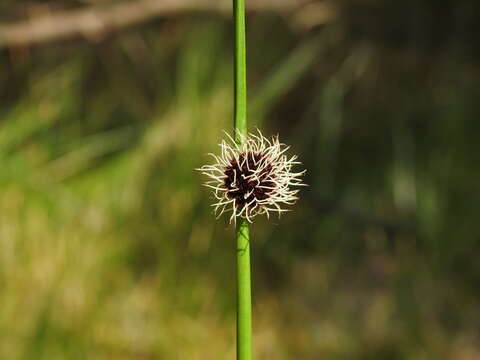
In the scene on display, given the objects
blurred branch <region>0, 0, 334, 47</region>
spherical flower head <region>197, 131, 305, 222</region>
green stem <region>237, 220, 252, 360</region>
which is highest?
blurred branch <region>0, 0, 334, 47</region>

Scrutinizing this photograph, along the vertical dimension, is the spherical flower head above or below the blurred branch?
below

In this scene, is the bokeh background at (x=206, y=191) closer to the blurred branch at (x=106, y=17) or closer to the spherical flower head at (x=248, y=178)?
the blurred branch at (x=106, y=17)

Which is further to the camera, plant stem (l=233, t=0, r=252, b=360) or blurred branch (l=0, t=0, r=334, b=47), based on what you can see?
blurred branch (l=0, t=0, r=334, b=47)

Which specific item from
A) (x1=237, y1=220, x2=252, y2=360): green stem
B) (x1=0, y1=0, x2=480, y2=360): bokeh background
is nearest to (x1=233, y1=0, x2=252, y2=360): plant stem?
(x1=237, y1=220, x2=252, y2=360): green stem

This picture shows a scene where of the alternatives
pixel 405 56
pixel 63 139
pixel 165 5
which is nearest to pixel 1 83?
pixel 63 139

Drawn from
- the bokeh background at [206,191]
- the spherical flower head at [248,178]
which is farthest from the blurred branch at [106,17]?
the spherical flower head at [248,178]

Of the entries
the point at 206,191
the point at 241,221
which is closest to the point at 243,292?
the point at 241,221

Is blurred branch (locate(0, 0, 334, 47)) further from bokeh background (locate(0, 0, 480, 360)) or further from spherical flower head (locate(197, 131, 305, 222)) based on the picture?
spherical flower head (locate(197, 131, 305, 222))

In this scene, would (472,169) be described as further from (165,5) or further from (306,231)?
(165,5)
